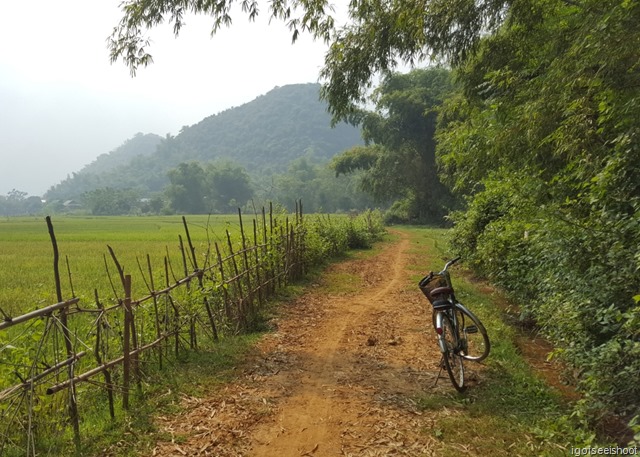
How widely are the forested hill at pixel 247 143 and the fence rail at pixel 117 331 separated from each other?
133 metres

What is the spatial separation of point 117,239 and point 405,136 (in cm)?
2258

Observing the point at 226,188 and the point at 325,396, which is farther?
the point at 226,188

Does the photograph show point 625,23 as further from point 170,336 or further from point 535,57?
point 170,336

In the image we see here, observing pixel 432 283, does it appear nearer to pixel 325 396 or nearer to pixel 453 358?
pixel 453 358

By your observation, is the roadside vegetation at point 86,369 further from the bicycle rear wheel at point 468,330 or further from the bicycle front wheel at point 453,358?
the bicycle rear wheel at point 468,330

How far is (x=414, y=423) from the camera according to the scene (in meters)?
4.07

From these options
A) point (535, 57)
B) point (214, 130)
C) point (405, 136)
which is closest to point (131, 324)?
point (535, 57)

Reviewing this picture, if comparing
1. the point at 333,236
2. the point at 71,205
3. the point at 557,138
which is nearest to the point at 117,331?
the point at 557,138

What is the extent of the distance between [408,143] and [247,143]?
136 meters

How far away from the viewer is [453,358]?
4.82 meters

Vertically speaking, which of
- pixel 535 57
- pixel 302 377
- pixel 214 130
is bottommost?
pixel 302 377

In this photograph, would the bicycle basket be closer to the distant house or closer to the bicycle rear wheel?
the bicycle rear wheel

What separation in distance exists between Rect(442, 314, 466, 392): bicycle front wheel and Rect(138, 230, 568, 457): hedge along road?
145 millimetres

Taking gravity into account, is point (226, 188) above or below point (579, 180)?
above
